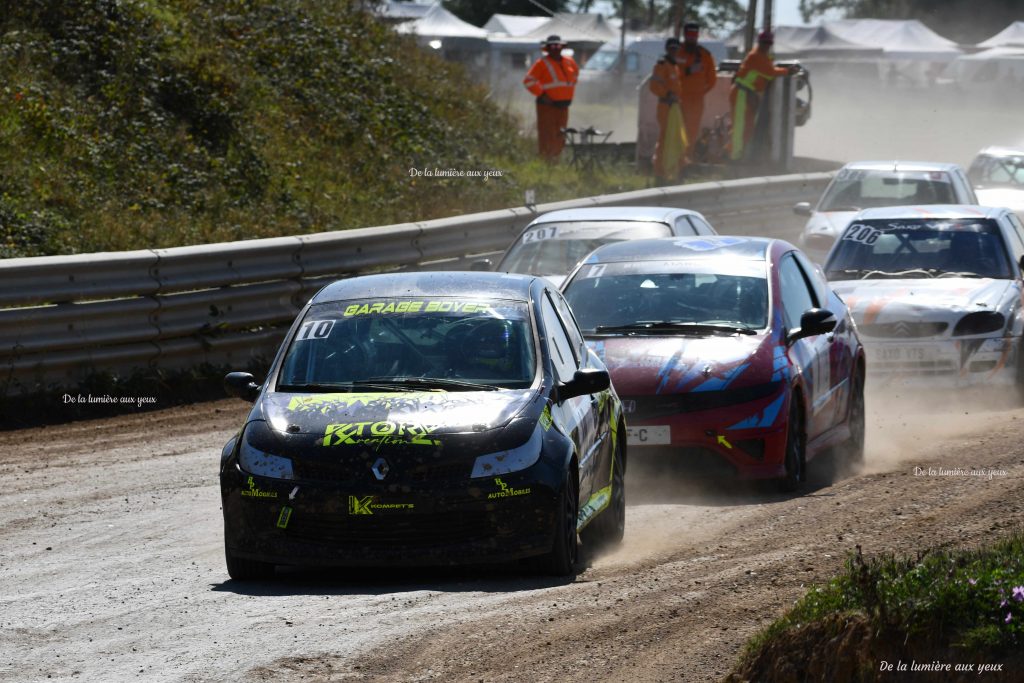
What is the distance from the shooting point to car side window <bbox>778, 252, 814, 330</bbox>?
1059 cm

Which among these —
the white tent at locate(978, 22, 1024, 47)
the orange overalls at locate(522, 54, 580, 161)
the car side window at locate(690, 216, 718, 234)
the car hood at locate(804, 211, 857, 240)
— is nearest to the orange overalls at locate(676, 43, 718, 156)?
the orange overalls at locate(522, 54, 580, 161)

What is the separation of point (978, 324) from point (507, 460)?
7263 millimetres

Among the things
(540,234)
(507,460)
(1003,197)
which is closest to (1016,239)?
(540,234)

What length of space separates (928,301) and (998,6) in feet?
275

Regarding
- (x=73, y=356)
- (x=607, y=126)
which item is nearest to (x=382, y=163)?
(x=73, y=356)

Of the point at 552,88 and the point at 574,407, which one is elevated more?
the point at 574,407

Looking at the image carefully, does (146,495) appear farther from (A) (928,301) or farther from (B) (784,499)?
(A) (928,301)

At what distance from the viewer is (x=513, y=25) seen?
221ft

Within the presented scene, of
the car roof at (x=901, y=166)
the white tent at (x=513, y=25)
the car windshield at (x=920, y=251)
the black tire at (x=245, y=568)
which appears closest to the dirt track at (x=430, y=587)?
the black tire at (x=245, y=568)

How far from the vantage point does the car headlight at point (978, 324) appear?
43.6ft

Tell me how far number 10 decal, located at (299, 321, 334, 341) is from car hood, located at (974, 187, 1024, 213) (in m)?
16.7

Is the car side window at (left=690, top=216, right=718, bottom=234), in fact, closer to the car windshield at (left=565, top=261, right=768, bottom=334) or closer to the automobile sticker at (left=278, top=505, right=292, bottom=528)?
the car windshield at (left=565, top=261, right=768, bottom=334)

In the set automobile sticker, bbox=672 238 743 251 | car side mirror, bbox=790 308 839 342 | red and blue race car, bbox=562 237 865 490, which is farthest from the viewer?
automobile sticker, bbox=672 238 743 251

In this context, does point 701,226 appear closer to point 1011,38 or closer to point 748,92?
point 748,92
